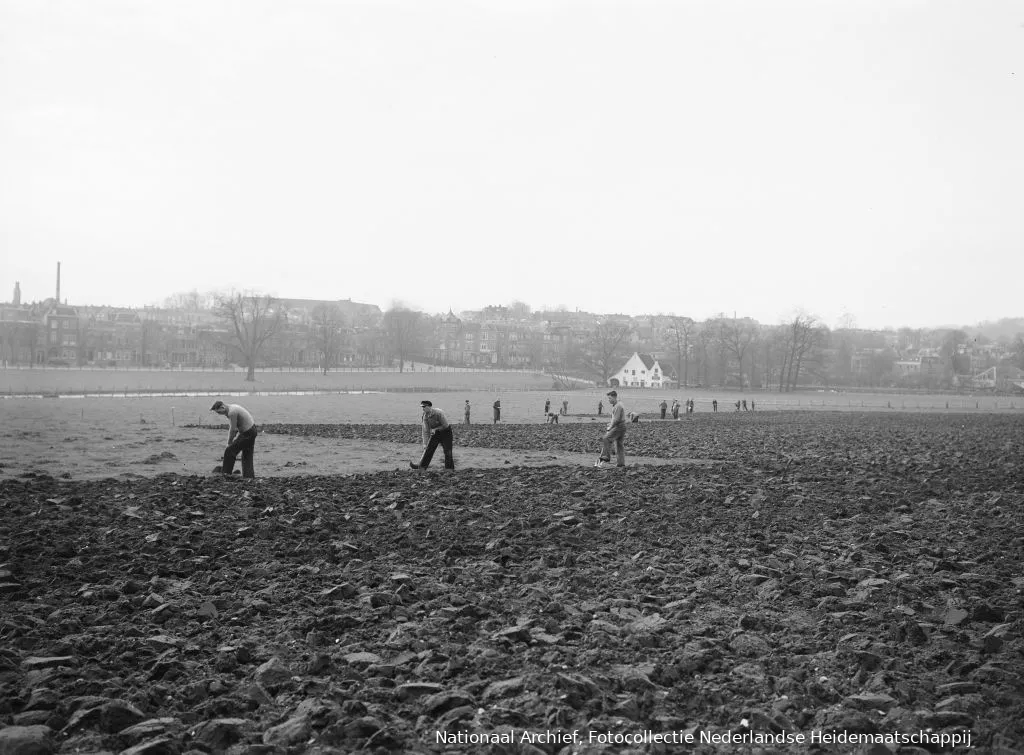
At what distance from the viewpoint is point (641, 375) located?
162 meters

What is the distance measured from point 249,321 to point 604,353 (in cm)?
6763

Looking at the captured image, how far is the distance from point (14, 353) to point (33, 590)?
133 m

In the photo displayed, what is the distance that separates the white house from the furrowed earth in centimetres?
13996

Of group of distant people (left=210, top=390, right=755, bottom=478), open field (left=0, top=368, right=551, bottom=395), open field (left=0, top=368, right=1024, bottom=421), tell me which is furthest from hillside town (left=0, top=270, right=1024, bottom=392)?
group of distant people (left=210, top=390, right=755, bottom=478)

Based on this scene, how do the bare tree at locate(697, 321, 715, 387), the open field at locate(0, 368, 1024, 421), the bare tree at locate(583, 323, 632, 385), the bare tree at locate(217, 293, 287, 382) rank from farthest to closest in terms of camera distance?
1. the bare tree at locate(583, 323, 632, 385)
2. the bare tree at locate(697, 321, 715, 387)
3. the bare tree at locate(217, 293, 287, 382)
4. the open field at locate(0, 368, 1024, 421)

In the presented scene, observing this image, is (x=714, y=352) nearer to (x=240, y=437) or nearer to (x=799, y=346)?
(x=799, y=346)

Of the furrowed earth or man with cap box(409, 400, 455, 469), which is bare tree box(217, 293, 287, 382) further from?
the furrowed earth

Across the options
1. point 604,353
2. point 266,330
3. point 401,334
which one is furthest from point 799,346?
point 266,330

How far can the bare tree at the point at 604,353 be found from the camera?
168000mm

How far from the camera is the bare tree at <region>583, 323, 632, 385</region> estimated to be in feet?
551

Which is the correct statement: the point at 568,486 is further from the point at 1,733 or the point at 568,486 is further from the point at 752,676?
the point at 1,733

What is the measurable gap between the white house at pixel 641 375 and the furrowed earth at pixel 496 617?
5510 inches

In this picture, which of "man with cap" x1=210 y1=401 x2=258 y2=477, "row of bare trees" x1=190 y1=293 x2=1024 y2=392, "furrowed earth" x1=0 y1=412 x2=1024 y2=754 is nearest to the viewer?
"furrowed earth" x1=0 y1=412 x2=1024 y2=754

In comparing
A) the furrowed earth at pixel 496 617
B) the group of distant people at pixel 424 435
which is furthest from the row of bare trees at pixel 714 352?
the furrowed earth at pixel 496 617
